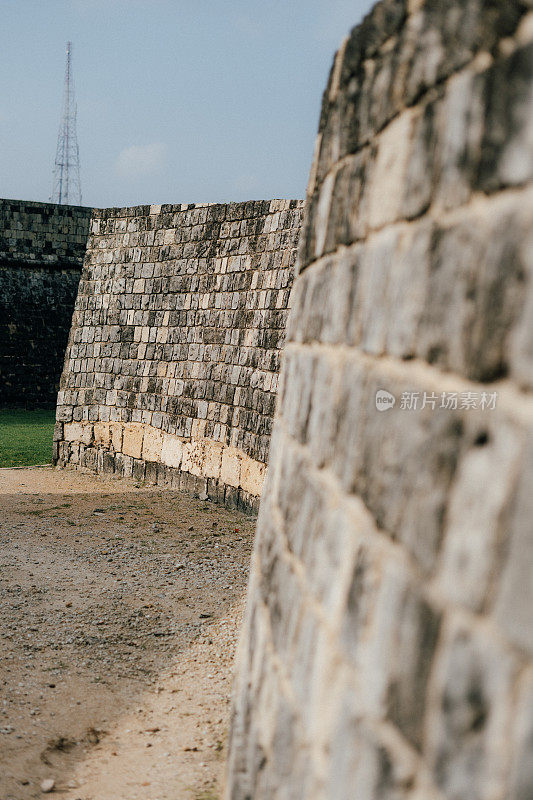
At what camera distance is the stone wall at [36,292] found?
18.2 metres

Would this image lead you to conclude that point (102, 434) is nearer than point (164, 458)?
No

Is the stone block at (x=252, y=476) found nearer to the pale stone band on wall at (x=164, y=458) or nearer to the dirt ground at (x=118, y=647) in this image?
the pale stone band on wall at (x=164, y=458)

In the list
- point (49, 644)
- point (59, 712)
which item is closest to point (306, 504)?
point (59, 712)

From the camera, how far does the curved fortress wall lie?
8516 mm

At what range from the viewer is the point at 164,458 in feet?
33.0

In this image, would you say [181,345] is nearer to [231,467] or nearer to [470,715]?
[231,467]

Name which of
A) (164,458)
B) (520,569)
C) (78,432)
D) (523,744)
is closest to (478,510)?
(520,569)

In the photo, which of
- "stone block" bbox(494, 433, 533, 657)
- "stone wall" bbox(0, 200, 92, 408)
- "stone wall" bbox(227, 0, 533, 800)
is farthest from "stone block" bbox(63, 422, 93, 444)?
"stone block" bbox(494, 433, 533, 657)

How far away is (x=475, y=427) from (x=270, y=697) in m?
1.40

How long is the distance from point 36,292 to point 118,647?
15317 mm

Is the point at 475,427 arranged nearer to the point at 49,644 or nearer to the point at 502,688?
the point at 502,688

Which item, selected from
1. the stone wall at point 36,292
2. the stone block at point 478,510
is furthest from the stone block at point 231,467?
the stone wall at point 36,292

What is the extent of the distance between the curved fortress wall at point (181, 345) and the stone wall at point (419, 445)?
6037mm

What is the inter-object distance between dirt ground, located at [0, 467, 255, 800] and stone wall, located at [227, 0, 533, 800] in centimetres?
171
